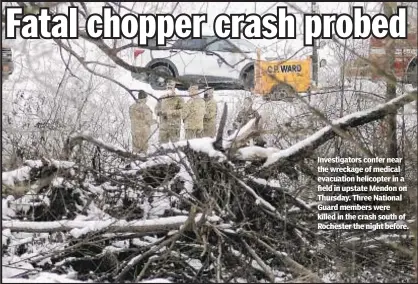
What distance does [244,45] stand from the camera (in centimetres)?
391

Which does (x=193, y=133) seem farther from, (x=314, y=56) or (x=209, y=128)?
(x=314, y=56)

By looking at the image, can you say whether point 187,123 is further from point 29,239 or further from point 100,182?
point 29,239

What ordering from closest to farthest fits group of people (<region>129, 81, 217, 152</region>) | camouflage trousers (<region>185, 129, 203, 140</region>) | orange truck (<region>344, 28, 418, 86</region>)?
orange truck (<region>344, 28, 418, 86</region>) → group of people (<region>129, 81, 217, 152</region>) → camouflage trousers (<region>185, 129, 203, 140</region>)

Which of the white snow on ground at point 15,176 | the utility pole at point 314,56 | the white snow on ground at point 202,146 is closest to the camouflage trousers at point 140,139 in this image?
the white snow on ground at point 202,146

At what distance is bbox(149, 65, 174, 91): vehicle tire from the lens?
439cm

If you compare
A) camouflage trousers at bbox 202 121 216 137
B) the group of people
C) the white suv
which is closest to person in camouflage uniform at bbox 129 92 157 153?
the group of people

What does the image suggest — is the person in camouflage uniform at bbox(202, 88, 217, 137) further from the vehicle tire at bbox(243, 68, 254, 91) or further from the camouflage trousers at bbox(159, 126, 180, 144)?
the vehicle tire at bbox(243, 68, 254, 91)

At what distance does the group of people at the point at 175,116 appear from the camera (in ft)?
16.1

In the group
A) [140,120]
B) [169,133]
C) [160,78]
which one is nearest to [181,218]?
[160,78]

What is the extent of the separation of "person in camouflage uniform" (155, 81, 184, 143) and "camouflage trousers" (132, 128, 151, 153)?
0.14 m

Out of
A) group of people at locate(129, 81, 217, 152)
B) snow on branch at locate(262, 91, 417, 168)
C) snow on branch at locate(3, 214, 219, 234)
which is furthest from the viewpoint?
group of people at locate(129, 81, 217, 152)

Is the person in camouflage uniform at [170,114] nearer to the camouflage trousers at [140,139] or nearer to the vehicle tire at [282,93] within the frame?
the camouflage trousers at [140,139]

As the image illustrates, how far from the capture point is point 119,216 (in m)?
4.00

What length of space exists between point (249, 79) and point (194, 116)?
0.91 metres
